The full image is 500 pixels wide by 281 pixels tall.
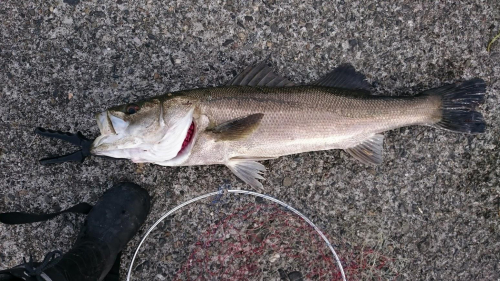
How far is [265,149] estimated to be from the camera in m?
2.81

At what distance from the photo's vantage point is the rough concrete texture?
10.2 ft

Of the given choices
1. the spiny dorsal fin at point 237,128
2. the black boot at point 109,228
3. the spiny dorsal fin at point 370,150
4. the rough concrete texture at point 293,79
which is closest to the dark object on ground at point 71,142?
the rough concrete texture at point 293,79

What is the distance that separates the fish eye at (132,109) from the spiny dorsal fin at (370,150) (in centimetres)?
168

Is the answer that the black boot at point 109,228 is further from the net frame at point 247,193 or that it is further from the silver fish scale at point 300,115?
the silver fish scale at point 300,115

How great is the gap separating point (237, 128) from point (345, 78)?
39.7 inches

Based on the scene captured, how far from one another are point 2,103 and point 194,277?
2187 mm

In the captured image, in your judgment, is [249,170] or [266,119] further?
[249,170]

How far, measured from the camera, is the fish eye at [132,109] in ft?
8.61

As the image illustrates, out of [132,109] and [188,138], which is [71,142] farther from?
[188,138]

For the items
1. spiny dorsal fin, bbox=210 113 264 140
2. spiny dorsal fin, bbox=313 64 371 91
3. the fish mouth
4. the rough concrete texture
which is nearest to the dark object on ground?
the rough concrete texture

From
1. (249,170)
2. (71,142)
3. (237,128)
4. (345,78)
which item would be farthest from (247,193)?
(71,142)

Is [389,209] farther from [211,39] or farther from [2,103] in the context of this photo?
[2,103]

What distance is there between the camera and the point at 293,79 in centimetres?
318

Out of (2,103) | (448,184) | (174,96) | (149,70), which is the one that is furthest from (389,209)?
(2,103)
